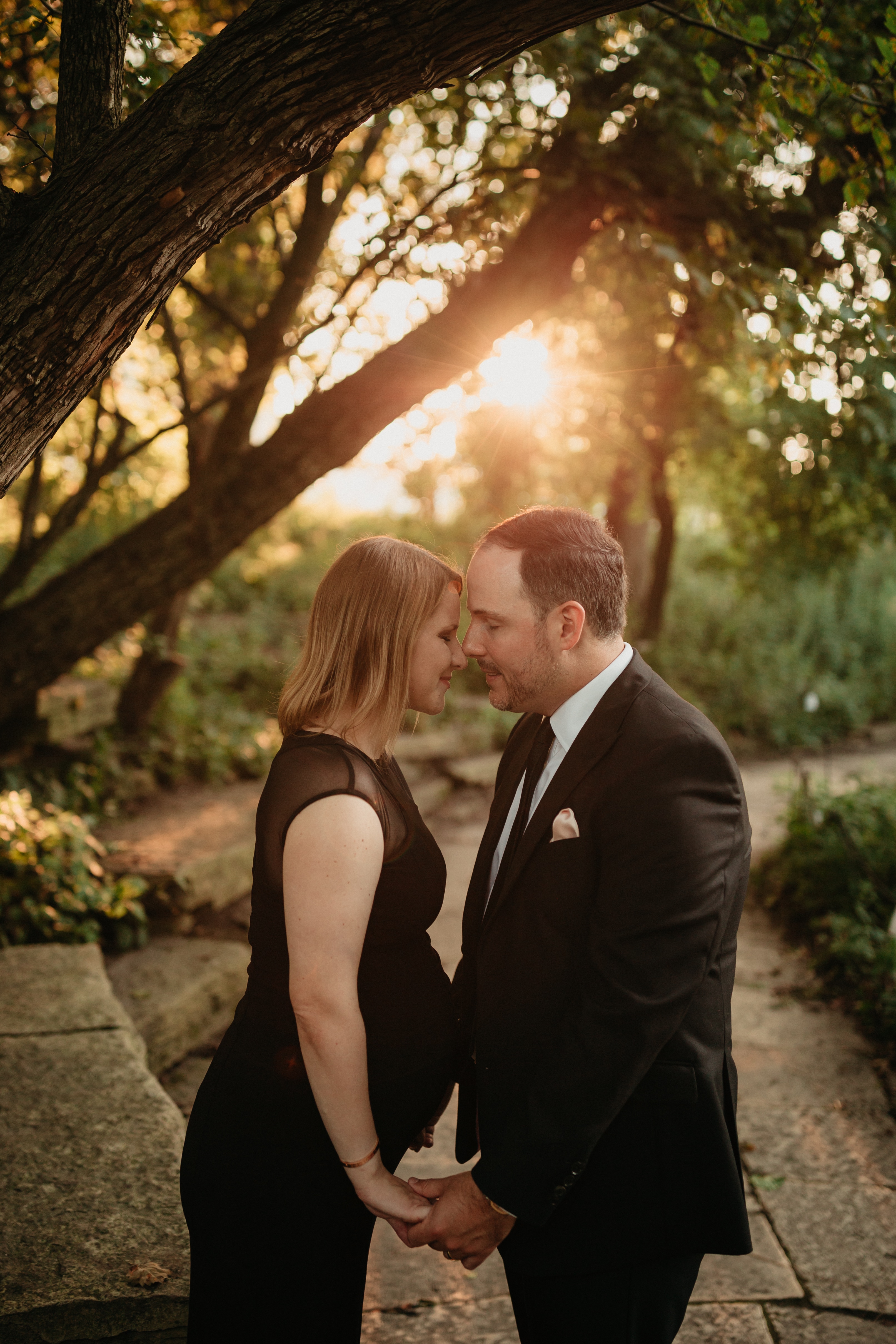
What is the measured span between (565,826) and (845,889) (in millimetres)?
4905

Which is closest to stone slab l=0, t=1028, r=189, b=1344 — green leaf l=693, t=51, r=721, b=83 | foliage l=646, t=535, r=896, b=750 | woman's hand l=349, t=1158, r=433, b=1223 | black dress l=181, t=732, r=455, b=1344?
black dress l=181, t=732, r=455, b=1344

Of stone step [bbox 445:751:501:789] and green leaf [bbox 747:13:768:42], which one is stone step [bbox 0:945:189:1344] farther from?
stone step [bbox 445:751:501:789]

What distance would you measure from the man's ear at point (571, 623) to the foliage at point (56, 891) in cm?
331

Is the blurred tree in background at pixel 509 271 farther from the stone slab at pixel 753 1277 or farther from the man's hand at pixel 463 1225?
the stone slab at pixel 753 1277

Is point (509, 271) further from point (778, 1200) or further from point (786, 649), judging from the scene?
point (786, 649)

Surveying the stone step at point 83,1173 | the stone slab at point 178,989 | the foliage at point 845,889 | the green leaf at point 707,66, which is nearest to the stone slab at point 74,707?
the stone slab at point 178,989

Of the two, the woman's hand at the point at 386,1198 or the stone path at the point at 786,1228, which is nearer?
the woman's hand at the point at 386,1198

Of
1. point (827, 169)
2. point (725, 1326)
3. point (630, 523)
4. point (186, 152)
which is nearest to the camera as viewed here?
point (186, 152)

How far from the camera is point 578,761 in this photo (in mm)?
1839

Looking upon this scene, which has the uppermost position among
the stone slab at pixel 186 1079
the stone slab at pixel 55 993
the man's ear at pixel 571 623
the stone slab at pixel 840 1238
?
the man's ear at pixel 571 623

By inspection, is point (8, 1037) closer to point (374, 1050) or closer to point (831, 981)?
point (374, 1050)

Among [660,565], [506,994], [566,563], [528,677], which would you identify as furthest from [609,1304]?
[660,565]

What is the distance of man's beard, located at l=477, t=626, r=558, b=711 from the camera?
1968mm

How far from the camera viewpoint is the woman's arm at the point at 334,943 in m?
1.67
